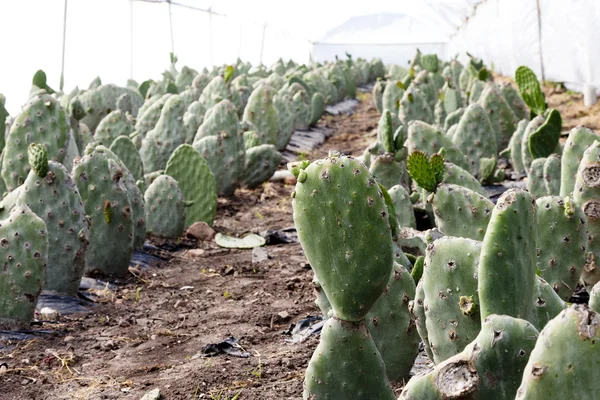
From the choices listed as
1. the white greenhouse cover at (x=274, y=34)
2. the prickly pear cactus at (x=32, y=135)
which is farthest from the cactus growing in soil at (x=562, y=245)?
the white greenhouse cover at (x=274, y=34)

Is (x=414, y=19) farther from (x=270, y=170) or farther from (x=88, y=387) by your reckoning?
(x=88, y=387)

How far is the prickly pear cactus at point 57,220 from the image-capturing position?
11.2ft

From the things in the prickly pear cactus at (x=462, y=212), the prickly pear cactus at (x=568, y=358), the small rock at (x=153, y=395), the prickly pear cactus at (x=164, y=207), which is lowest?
the small rock at (x=153, y=395)

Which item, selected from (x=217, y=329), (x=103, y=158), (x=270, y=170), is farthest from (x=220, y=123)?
(x=217, y=329)

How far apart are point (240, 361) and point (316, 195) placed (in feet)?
3.46

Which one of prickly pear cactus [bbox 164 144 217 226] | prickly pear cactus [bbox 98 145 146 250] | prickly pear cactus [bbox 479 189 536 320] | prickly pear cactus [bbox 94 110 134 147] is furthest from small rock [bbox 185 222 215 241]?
Result: prickly pear cactus [bbox 479 189 536 320]

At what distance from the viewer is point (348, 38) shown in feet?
76.9

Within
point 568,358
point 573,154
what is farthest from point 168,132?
point 568,358

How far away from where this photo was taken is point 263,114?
23.3 ft

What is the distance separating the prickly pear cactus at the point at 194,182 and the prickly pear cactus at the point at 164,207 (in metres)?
0.29

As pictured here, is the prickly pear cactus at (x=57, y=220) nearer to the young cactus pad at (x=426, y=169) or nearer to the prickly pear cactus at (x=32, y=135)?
the prickly pear cactus at (x=32, y=135)

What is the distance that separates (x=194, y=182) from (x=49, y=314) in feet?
5.81

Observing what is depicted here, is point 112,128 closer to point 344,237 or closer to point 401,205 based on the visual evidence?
point 401,205

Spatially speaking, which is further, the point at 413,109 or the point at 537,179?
the point at 413,109
